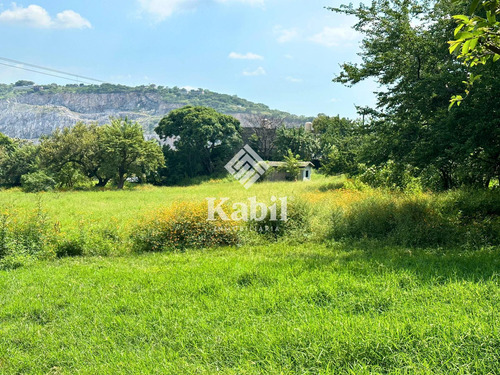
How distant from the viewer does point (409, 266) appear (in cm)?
445

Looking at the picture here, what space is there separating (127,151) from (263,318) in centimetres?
2802

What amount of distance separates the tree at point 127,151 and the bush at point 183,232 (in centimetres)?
2233

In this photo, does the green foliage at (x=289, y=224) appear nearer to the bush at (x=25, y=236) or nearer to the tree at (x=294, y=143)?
the bush at (x=25, y=236)

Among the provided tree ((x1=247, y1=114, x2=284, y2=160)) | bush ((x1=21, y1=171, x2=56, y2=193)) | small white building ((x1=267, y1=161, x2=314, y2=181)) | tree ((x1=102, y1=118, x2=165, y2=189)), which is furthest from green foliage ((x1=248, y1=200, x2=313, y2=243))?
tree ((x1=247, y1=114, x2=284, y2=160))

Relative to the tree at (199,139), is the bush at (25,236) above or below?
below

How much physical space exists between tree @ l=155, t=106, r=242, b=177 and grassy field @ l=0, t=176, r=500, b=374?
30.8 meters

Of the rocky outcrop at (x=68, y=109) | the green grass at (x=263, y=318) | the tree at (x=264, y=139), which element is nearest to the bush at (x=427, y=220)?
the green grass at (x=263, y=318)

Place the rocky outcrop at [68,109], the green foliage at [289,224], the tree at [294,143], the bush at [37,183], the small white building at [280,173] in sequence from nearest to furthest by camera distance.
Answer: the green foliage at [289,224]
the bush at [37,183]
the small white building at [280,173]
the tree at [294,143]
the rocky outcrop at [68,109]

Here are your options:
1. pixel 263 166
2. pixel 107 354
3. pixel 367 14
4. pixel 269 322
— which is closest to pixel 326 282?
pixel 269 322

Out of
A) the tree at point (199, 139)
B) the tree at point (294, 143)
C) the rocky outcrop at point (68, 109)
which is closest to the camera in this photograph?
the tree at point (199, 139)

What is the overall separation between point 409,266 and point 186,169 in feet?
114

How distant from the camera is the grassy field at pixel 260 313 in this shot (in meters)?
2.38

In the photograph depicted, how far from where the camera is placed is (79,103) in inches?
6964

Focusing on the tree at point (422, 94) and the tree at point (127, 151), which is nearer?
the tree at point (422, 94)
